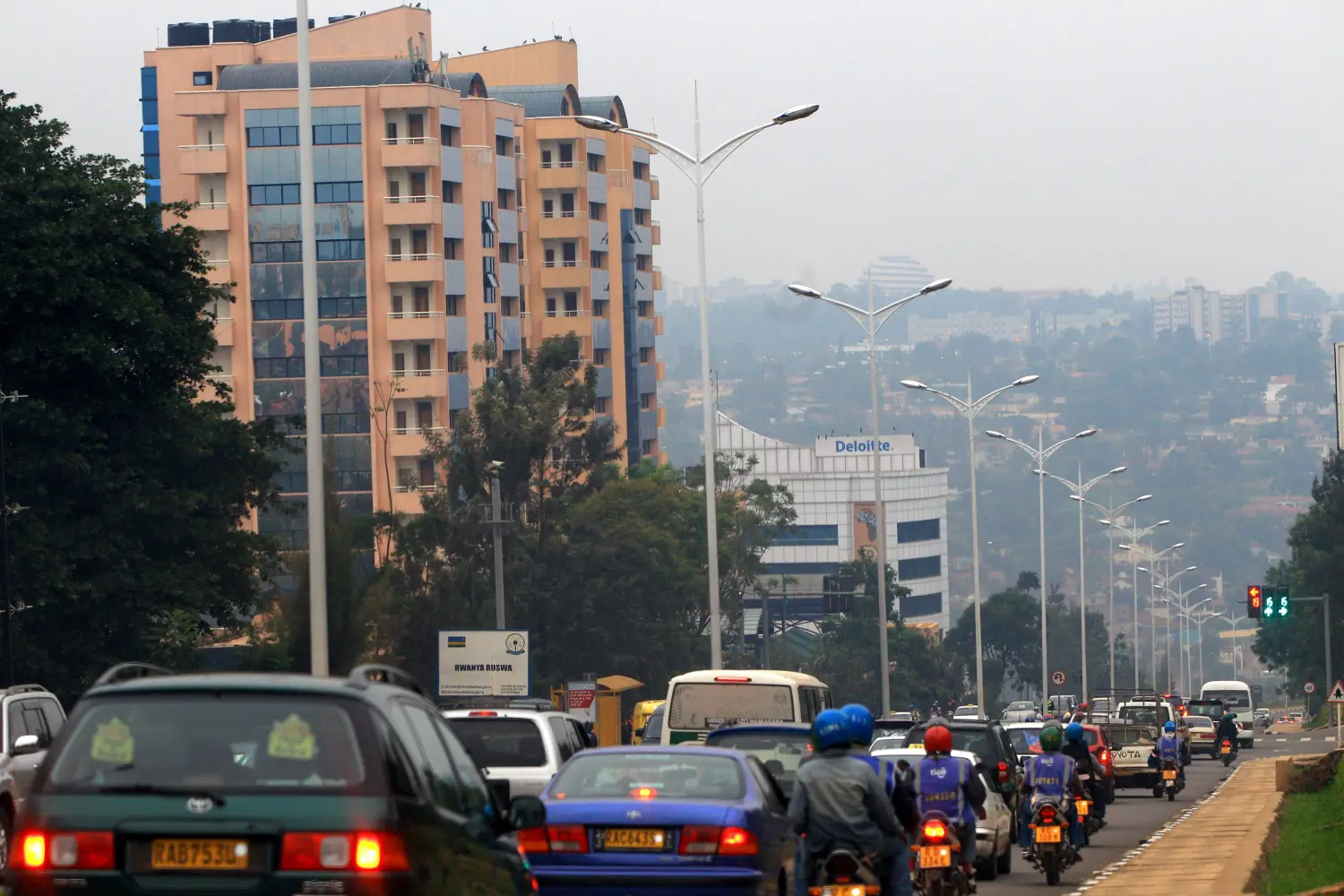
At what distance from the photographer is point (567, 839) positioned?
1304cm

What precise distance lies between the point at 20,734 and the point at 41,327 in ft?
64.9

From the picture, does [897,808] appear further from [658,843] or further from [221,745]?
[221,745]

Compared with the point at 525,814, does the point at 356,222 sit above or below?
above

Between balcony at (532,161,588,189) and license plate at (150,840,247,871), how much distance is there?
99.0 meters

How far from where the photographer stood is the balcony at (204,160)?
297ft

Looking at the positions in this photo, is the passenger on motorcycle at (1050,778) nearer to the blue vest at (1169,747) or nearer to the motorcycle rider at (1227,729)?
the blue vest at (1169,747)

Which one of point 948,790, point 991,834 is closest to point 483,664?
point 991,834

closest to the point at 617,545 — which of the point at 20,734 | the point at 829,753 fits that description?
the point at 20,734

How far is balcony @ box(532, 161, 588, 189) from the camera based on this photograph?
105688 mm

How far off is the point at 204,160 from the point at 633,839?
3201 inches

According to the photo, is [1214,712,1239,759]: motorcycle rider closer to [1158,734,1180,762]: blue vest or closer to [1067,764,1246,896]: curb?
[1158,734,1180,762]: blue vest

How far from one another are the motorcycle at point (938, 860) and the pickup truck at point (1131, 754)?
24.7 metres

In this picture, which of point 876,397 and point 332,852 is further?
point 876,397

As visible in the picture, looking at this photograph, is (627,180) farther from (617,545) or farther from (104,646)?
(104,646)
